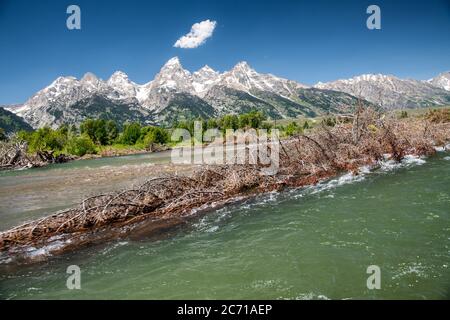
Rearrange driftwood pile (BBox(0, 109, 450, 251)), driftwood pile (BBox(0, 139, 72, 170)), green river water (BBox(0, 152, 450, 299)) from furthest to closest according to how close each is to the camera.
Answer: driftwood pile (BBox(0, 139, 72, 170))
driftwood pile (BBox(0, 109, 450, 251))
green river water (BBox(0, 152, 450, 299))

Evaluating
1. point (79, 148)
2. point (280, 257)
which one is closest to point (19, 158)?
point (79, 148)

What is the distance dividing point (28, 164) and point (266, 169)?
5755cm

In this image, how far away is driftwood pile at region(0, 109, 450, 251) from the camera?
1517 cm

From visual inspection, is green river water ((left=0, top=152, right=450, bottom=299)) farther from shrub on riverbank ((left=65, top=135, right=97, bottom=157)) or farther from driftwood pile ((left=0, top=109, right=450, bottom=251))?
shrub on riverbank ((left=65, top=135, right=97, bottom=157))

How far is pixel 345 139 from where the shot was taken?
2756 cm

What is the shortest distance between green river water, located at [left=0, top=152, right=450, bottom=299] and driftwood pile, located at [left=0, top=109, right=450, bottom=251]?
8.72 feet

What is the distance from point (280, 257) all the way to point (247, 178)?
1066 centimetres

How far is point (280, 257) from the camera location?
10.9 metres

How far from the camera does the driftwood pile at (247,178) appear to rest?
15172mm

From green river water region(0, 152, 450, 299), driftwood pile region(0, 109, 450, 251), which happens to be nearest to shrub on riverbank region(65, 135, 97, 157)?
driftwood pile region(0, 109, 450, 251)

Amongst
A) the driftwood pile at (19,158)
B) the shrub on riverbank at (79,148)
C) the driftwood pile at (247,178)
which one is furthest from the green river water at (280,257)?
the shrub on riverbank at (79,148)

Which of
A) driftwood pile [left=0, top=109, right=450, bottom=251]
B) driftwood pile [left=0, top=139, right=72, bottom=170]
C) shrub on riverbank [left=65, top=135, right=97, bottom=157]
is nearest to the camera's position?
driftwood pile [left=0, top=109, right=450, bottom=251]
